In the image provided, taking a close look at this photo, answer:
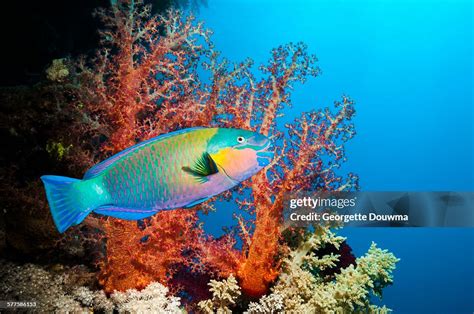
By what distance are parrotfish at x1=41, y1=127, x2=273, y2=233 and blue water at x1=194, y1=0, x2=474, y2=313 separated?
71.9 metres

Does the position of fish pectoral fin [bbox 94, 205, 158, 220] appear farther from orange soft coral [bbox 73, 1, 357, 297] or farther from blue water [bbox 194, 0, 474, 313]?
blue water [bbox 194, 0, 474, 313]

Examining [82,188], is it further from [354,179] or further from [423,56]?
[423,56]

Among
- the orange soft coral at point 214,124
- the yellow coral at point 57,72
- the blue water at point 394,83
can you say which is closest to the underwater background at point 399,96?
the blue water at point 394,83

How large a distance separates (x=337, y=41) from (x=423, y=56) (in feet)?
88.3

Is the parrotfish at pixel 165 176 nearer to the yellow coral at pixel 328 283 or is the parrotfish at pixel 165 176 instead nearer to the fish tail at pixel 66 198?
the fish tail at pixel 66 198

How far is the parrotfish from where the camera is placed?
1.14 metres

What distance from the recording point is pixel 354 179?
4047 millimetres

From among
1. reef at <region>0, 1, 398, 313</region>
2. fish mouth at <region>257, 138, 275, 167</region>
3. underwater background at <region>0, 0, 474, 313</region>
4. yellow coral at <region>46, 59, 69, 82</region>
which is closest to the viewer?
fish mouth at <region>257, 138, 275, 167</region>

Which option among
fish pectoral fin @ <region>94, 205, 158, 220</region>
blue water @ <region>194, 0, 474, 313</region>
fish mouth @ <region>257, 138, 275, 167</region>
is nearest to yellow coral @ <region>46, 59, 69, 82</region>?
fish pectoral fin @ <region>94, 205, 158, 220</region>

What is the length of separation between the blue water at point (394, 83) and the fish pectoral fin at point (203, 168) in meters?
71.9

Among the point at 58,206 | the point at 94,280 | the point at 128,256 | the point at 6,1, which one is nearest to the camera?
the point at 58,206

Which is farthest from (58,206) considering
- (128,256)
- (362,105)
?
(362,105)

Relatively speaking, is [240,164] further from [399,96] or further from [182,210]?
[399,96]

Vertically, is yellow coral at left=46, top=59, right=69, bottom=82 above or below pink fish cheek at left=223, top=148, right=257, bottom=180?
above
